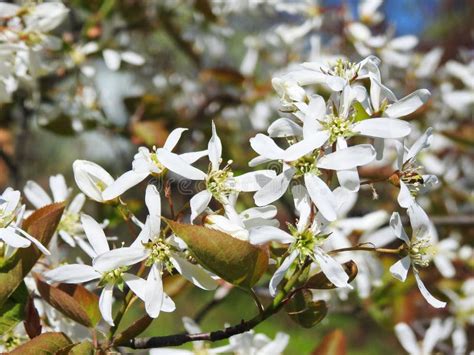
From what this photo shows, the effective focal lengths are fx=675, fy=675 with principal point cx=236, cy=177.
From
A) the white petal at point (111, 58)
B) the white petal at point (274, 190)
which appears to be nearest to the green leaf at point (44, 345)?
the white petal at point (274, 190)

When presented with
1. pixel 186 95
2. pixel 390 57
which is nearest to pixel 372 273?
pixel 390 57

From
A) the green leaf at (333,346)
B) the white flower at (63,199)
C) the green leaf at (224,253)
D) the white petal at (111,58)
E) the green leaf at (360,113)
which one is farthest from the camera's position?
the white petal at (111,58)

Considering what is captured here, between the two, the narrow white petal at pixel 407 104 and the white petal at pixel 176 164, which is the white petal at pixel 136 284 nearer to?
the white petal at pixel 176 164

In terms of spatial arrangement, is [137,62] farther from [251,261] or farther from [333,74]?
[251,261]

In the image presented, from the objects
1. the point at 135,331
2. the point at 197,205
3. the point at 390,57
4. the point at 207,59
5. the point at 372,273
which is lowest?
the point at 207,59

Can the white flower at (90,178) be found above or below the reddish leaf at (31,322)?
above

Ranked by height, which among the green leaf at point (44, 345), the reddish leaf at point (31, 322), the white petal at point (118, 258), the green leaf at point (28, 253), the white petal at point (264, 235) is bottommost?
the reddish leaf at point (31, 322)

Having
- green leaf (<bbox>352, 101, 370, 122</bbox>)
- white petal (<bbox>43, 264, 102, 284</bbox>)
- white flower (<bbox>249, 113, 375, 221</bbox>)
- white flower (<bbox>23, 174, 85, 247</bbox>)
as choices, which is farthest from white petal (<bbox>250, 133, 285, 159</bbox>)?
white flower (<bbox>23, 174, 85, 247</bbox>)
